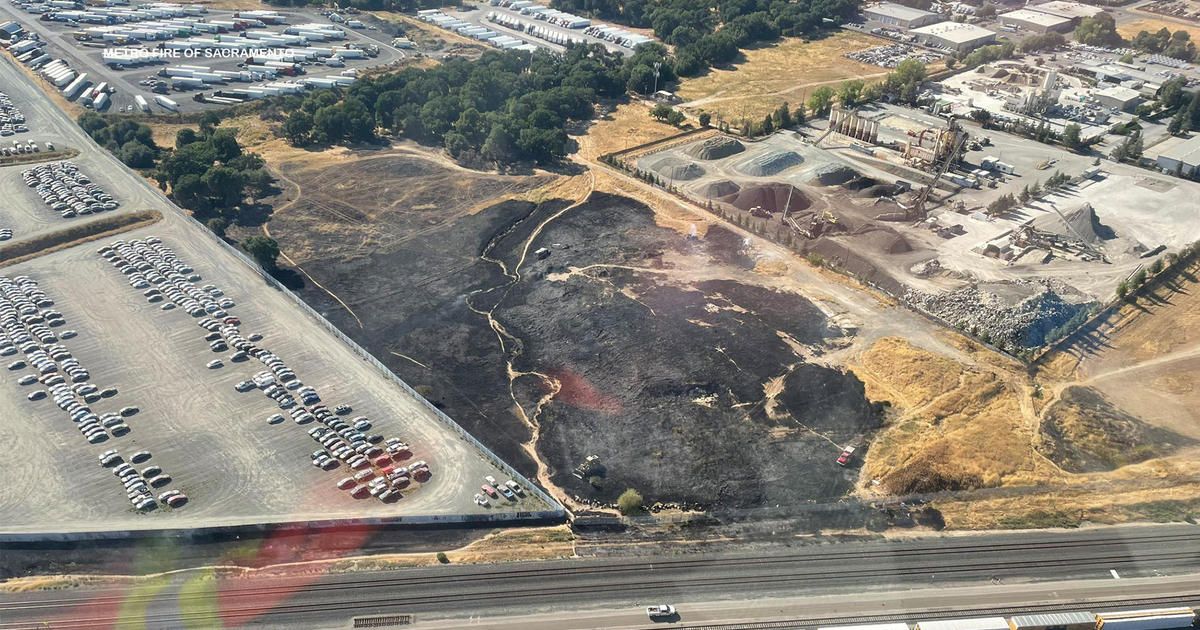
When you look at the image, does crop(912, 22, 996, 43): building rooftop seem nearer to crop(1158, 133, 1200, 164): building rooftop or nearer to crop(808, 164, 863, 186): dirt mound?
crop(1158, 133, 1200, 164): building rooftop

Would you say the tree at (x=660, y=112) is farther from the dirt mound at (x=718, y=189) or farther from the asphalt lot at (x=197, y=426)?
the asphalt lot at (x=197, y=426)

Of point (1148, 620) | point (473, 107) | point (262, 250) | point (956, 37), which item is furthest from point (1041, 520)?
point (956, 37)

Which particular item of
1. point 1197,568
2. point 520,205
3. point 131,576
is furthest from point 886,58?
point 131,576

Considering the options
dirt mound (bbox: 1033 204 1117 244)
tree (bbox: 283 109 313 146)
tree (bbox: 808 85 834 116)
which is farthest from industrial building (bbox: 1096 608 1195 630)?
tree (bbox: 283 109 313 146)

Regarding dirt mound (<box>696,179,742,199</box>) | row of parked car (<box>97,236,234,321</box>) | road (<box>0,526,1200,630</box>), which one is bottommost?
road (<box>0,526,1200,630</box>)

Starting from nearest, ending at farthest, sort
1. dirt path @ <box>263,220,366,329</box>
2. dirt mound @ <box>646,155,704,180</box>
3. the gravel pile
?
the gravel pile
dirt path @ <box>263,220,366,329</box>
dirt mound @ <box>646,155,704,180</box>

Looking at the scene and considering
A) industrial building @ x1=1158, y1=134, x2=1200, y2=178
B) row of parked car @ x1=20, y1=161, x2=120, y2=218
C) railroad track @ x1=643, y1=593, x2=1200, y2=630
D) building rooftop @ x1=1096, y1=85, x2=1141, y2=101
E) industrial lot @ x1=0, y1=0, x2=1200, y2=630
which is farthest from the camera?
building rooftop @ x1=1096, y1=85, x2=1141, y2=101
